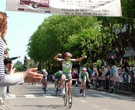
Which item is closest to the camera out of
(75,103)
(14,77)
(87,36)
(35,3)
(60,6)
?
(14,77)

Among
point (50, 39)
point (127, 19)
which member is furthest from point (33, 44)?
point (127, 19)

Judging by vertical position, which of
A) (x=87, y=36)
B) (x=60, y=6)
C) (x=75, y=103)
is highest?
(x=87, y=36)

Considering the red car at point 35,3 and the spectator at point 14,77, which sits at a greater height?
the red car at point 35,3

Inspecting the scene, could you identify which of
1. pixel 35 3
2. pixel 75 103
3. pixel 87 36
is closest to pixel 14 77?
pixel 35 3

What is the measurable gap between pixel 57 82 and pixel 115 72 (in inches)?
261

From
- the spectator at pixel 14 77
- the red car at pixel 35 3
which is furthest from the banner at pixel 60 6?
the spectator at pixel 14 77

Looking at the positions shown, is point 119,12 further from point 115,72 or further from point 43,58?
point 43,58

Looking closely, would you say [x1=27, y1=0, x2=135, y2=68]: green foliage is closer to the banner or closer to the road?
the road

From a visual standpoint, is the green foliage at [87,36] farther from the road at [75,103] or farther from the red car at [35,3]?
the red car at [35,3]

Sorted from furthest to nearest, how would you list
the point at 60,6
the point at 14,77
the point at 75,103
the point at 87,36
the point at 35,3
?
the point at 87,36
the point at 75,103
the point at 60,6
the point at 35,3
the point at 14,77

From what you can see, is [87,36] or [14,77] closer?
[14,77]

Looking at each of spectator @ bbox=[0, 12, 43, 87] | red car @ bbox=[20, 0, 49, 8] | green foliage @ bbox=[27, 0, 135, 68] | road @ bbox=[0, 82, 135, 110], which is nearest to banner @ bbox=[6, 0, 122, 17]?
red car @ bbox=[20, 0, 49, 8]

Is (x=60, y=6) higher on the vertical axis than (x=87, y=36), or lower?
lower

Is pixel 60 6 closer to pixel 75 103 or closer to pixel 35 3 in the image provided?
pixel 35 3
